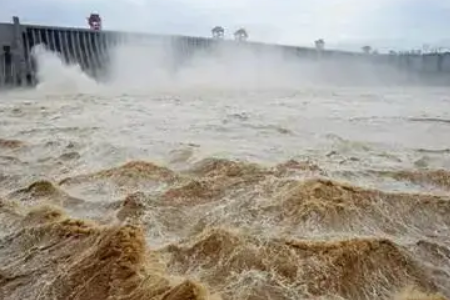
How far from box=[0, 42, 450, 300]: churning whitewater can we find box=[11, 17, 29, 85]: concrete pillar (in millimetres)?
11522

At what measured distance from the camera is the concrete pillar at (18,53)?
23.2m

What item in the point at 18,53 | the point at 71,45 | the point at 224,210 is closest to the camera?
the point at 224,210

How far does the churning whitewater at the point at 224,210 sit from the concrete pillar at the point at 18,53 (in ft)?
37.8

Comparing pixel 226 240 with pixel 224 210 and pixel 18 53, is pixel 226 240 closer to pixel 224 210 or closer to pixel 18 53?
pixel 224 210

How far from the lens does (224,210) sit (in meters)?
6.09

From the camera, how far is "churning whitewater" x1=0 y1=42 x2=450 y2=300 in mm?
4496

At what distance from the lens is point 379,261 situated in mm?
4801

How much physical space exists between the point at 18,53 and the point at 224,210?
20163 mm

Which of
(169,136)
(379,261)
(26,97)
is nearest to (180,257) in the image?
(379,261)

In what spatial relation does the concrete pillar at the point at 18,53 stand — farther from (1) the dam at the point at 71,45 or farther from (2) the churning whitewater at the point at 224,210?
(2) the churning whitewater at the point at 224,210

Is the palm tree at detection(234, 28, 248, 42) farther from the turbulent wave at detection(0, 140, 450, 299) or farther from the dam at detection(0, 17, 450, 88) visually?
the turbulent wave at detection(0, 140, 450, 299)

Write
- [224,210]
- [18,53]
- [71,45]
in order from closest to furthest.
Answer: [224,210]
[18,53]
[71,45]

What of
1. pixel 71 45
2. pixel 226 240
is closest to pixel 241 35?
pixel 71 45

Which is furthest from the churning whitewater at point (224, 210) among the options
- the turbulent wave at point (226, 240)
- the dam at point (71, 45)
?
the dam at point (71, 45)
